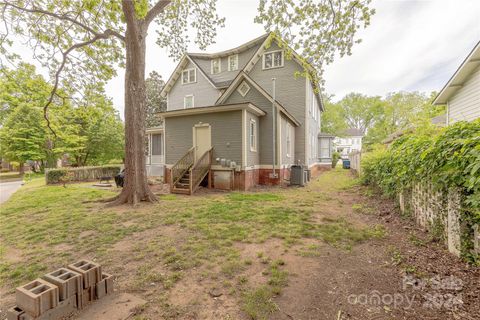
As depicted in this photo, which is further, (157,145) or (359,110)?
(359,110)

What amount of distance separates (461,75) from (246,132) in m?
9.24

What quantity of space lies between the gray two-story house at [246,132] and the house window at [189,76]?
15.1 feet

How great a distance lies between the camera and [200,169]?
33.0ft

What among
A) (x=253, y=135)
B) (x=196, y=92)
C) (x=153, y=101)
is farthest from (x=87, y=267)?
(x=153, y=101)

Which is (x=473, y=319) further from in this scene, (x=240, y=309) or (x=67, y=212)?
(x=67, y=212)

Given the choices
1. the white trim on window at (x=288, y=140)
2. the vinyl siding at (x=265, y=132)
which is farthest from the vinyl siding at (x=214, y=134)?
the white trim on window at (x=288, y=140)

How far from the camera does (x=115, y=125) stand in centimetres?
2475

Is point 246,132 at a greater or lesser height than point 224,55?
lesser

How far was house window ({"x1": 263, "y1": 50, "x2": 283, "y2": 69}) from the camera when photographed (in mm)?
14570

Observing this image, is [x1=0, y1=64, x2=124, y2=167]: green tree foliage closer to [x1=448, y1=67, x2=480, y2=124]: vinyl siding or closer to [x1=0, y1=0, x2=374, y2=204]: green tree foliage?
[x1=0, y1=0, x2=374, y2=204]: green tree foliage

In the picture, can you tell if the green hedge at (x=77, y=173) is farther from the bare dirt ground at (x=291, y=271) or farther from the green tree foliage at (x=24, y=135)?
the bare dirt ground at (x=291, y=271)

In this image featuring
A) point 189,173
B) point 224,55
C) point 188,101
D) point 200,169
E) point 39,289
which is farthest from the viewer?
point 188,101

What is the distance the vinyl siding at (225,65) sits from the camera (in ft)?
53.7

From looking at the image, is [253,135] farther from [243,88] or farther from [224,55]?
[224,55]
